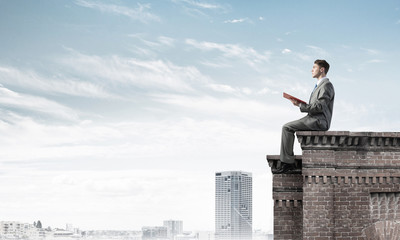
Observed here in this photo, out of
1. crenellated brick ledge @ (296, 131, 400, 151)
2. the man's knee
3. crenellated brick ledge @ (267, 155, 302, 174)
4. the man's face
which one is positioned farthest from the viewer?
the man's face

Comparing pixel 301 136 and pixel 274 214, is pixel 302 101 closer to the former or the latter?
pixel 301 136

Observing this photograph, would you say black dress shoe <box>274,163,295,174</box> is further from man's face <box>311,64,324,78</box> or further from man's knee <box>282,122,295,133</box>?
man's face <box>311,64,324,78</box>

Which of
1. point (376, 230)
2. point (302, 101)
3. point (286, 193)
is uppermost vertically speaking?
point (302, 101)

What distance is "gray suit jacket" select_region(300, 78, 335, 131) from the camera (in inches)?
611

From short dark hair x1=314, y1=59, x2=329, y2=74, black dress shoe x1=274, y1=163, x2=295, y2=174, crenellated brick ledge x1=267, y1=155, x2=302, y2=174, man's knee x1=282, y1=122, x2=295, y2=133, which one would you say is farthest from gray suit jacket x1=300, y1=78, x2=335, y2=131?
black dress shoe x1=274, y1=163, x2=295, y2=174

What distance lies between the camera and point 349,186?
15672mm

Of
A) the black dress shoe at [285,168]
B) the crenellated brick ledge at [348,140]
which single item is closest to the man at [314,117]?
the black dress shoe at [285,168]

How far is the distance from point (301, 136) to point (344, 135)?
123 cm

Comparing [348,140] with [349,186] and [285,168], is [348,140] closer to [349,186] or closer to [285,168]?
[349,186]

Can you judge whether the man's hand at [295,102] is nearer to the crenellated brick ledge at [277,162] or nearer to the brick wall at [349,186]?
the brick wall at [349,186]

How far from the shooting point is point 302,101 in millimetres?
15500

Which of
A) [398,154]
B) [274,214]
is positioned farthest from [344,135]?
[274,214]

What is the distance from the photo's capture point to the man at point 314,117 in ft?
51.1

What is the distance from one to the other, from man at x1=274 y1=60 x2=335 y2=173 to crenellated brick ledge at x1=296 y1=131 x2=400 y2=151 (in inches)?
12.2
